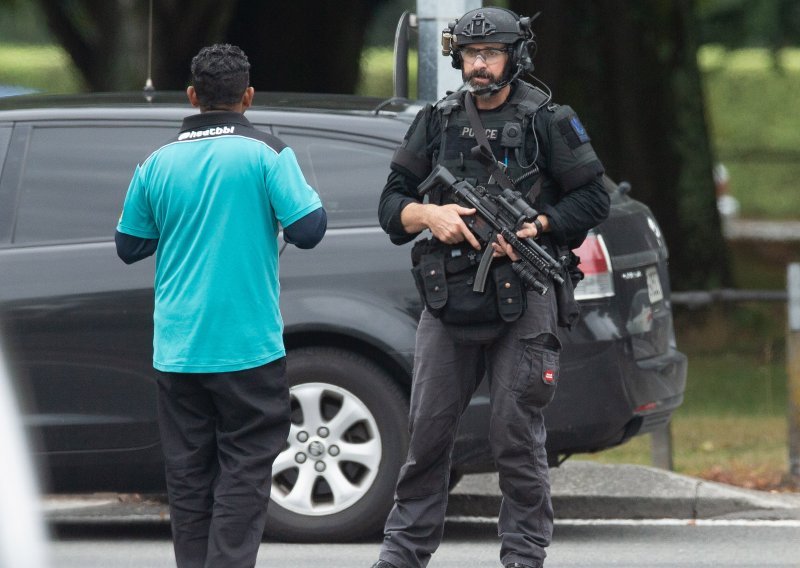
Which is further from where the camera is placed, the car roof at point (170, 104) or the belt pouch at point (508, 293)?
the car roof at point (170, 104)

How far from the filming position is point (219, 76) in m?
4.85

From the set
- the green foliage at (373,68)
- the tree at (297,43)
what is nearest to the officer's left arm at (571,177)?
the green foliage at (373,68)

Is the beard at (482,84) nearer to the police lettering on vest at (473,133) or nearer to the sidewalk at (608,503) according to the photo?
the police lettering on vest at (473,133)

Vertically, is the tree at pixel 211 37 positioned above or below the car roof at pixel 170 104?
above

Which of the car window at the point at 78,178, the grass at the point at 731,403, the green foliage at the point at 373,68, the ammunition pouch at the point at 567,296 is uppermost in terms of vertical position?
the green foliage at the point at 373,68

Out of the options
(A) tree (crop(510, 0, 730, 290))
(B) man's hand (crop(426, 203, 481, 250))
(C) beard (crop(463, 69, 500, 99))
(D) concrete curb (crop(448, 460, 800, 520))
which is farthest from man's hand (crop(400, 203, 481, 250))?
(A) tree (crop(510, 0, 730, 290))

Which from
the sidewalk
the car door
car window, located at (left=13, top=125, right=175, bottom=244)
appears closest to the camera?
the car door

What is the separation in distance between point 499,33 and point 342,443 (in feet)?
6.05

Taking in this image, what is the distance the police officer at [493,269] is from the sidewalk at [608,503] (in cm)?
180

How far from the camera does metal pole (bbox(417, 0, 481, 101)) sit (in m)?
7.73

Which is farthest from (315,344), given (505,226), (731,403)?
(731,403)

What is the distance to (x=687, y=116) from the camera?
46.1 ft

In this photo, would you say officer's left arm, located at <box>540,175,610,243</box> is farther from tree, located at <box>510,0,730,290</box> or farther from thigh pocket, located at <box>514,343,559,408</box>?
tree, located at <box>510,0,730,290</box>

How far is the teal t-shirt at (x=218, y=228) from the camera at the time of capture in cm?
483
